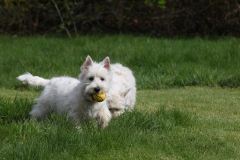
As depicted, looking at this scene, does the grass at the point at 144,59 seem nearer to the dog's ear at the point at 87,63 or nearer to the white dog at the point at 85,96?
the white dog at the point at 85,96

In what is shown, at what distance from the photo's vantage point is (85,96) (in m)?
7.35

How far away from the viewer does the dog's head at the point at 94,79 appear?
7.16m

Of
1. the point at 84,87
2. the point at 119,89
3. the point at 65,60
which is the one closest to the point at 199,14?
the point at 65,60

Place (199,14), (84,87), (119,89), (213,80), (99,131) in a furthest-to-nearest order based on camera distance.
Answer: (199,14) < (213,80) < (119,89) < (84,87) < (99,131)

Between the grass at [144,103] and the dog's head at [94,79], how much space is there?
0.45 metres

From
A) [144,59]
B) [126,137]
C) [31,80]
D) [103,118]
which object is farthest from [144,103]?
[144,59]

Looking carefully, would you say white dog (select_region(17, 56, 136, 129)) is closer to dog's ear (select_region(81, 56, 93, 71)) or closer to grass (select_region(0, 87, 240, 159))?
dog's ear (select_region(81, 56, 93, 71))

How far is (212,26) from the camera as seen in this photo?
18.5 metres

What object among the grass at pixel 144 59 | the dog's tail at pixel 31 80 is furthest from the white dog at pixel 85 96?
the grass at pixel 144 59

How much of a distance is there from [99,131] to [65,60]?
665 cm

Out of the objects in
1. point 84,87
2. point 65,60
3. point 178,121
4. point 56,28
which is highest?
point 84,87

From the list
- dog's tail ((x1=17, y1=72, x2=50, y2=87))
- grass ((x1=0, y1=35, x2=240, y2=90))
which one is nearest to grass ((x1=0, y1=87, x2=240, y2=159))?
dog's tail ((x1=17, y1=72, x2=50, y2=87))

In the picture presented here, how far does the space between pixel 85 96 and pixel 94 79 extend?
0.25 meters

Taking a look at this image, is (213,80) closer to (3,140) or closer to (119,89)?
(119,89)
